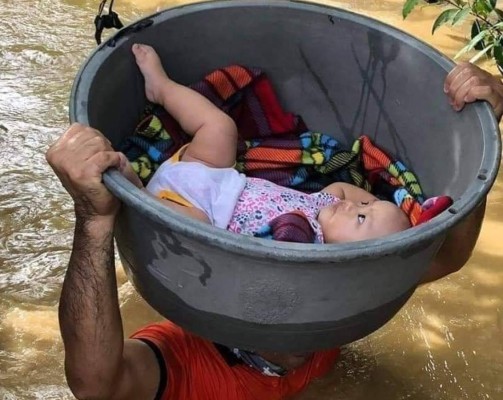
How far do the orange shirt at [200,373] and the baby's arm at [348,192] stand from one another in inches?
15.1

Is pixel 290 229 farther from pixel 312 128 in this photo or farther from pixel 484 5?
pixel 484 5

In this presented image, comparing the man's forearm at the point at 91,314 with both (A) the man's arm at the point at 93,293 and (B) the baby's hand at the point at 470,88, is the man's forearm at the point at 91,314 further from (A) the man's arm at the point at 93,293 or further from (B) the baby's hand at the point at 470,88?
(B) the baby's hand at the point at 470,88

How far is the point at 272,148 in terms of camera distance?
1755 millimetres

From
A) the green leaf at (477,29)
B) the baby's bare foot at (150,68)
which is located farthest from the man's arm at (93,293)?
the green leaf at (477,29)

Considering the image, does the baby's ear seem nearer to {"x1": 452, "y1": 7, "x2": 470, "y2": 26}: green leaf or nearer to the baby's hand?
the baby's hand

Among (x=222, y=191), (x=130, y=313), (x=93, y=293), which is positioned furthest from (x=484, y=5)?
(x=93, y=293)

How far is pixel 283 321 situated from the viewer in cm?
111

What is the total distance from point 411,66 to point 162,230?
2.10 ft

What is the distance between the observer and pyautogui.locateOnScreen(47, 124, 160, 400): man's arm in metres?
1.09

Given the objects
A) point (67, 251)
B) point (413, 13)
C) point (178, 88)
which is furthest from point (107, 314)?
point (413, 13)

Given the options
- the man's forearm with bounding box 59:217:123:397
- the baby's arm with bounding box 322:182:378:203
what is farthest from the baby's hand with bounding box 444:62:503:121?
the man's forearm with bounding box 59:217:123:397

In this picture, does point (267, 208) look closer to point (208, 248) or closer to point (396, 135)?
point (396, 135)

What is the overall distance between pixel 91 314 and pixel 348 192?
62cm

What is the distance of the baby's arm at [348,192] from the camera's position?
64.6 inches
